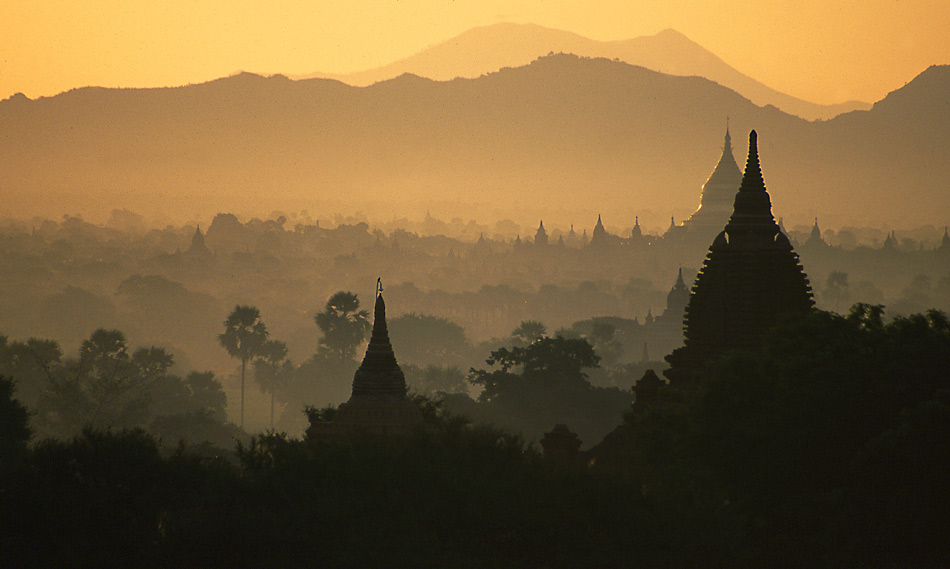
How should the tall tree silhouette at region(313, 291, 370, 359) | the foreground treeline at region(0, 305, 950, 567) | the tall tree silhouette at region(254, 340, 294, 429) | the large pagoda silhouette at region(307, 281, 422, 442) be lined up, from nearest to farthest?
the foreground treeline at region(0, 305, 950, 567), the large pagoda silhouette at region(307, 281, 422, 442), the tall tree silhouette at region(313, 291, 370, 359), the tall tree silhouette at region(254, 340, 294, 429)

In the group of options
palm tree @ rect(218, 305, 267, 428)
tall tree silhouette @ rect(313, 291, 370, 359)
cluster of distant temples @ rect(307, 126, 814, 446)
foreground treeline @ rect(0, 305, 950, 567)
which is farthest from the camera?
tall tree silhouette @ rect(313, 291, 370, 359)

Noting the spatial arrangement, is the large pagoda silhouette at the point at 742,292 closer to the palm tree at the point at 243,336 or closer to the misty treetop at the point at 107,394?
the misty treetop at the point at 107,394

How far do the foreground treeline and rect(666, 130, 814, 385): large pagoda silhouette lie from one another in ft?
37.5

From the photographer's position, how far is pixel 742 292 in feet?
170

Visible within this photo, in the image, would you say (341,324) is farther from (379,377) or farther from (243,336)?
(379,377)

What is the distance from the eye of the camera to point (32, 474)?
116ft

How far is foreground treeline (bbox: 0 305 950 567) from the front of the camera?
32469 millimetres

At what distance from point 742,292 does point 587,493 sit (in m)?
18.4

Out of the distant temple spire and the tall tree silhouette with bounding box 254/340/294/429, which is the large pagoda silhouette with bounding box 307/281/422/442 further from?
the tall tree silhouette with bounding box 254/340/294/429

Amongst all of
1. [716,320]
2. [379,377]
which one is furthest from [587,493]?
[716,320]

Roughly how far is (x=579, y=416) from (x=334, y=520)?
65.8m

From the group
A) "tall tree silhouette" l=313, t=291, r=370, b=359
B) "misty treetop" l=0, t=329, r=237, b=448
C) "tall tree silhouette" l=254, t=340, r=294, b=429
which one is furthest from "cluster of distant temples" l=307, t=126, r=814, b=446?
"tall tree silhouette" l=254, t=340, r=294, b=429

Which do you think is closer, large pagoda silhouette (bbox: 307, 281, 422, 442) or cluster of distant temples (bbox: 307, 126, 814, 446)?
large pagoda silhouette (bbox: 307, 281, 422, 442)

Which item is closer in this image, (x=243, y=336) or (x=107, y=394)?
(x=107, y=394)
